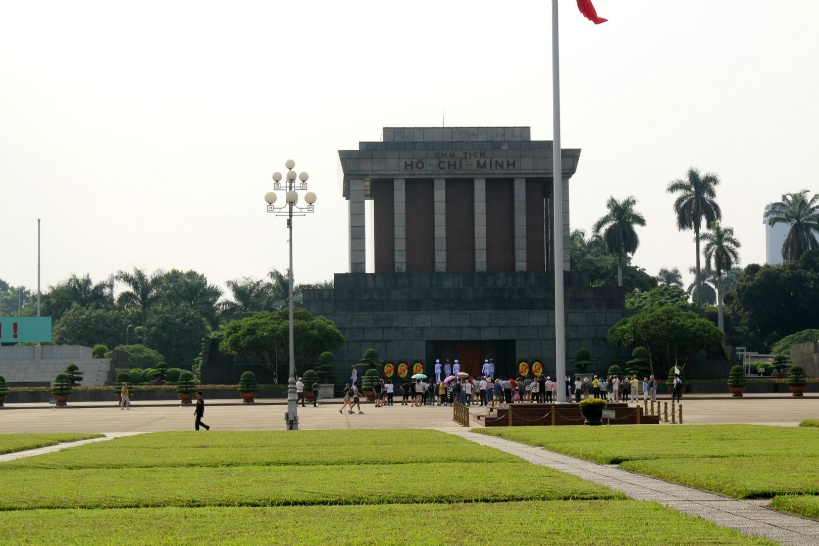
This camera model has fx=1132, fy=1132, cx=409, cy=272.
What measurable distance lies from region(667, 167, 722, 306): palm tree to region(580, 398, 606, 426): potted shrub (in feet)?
270

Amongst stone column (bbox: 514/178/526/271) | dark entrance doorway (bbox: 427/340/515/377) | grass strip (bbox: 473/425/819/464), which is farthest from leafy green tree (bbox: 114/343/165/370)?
grass strip (bbox: 473/425/819/464)

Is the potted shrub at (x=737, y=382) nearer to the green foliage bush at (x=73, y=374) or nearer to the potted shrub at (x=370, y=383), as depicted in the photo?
the potted shrub at (x=370, y=383)

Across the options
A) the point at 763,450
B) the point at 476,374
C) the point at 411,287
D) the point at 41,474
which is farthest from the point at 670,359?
the point at 41,474

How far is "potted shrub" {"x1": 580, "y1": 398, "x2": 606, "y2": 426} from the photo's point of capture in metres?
37.0

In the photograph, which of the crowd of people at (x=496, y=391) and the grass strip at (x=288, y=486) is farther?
the crowd of people at (x=496, y=391)

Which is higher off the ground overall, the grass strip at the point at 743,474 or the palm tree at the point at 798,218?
the palm tree at the point at 798,218

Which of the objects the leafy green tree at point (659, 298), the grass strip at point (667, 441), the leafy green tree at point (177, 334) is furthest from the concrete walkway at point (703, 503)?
the leafy green tree at point (177, 334)

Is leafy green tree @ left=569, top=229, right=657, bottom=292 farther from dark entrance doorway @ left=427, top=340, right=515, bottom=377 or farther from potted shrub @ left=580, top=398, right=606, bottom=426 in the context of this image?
potted shrub @ left=580, top=398, right=606, bottom=426

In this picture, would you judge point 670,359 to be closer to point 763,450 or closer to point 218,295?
point 763,450

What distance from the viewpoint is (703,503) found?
52.1ft

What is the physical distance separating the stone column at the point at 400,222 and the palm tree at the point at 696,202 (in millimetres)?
42765

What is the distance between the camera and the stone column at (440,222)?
84.4 metres

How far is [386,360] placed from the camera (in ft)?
248

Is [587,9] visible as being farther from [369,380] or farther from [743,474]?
[369,380]
